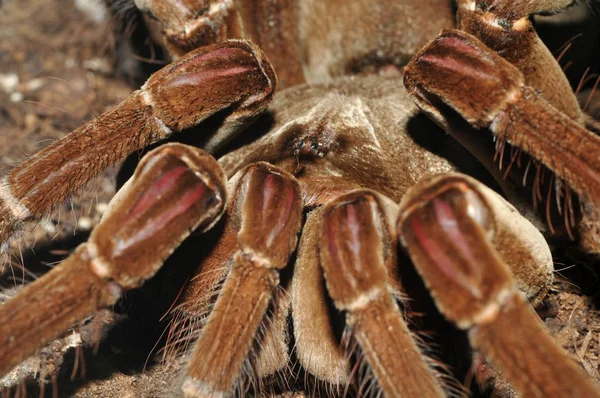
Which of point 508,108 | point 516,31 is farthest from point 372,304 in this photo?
point 516,31

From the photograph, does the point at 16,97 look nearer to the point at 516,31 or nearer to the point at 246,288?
the point at 246,288

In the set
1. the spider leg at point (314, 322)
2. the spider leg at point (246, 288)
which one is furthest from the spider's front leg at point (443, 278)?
the spider leg at point (314, 322)

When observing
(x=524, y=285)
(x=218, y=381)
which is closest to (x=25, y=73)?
(x=218, y=381)

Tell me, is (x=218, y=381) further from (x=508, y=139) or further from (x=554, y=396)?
(x=508, y=139)

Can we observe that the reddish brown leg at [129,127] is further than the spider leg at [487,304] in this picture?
Yes

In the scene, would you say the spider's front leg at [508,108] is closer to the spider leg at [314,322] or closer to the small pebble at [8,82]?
the spider leg at [314,322]
